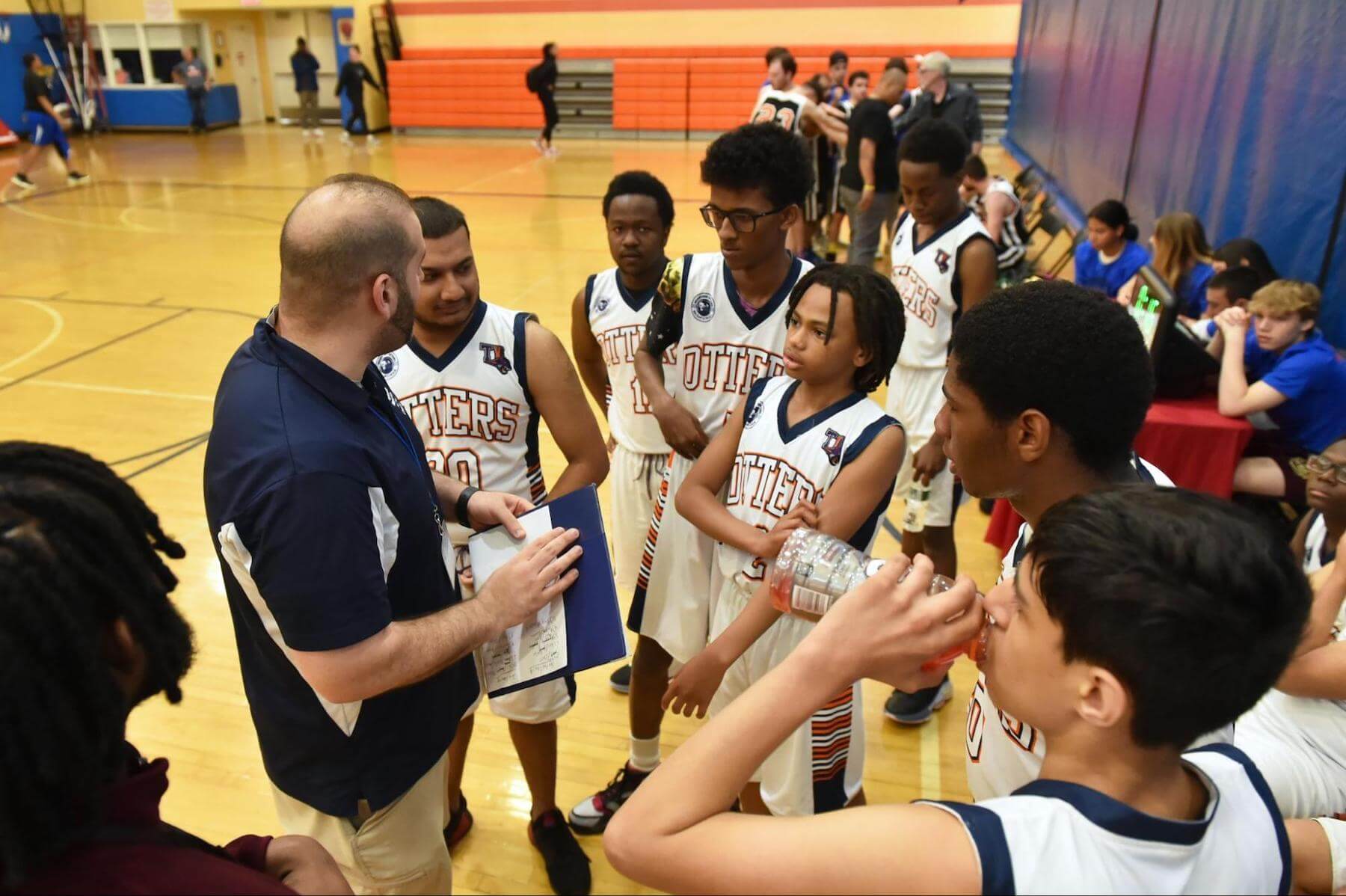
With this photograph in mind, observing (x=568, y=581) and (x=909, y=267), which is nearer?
(x=568, y=581)

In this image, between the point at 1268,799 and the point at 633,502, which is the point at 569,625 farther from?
the point at 633,502

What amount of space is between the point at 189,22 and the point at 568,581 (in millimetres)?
24588

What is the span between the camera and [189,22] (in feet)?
69.8

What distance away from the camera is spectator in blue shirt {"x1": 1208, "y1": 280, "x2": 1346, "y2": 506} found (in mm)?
3846

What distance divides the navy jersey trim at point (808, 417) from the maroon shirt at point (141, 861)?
166 centimetres

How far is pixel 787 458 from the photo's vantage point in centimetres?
239

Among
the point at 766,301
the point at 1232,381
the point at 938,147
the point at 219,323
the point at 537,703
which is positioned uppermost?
the point at 938,147

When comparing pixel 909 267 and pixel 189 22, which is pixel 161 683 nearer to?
pixel 909 267

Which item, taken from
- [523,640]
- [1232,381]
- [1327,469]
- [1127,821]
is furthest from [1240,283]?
[1127,821]

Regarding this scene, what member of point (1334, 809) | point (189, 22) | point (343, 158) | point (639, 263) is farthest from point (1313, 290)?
point (189, 22)

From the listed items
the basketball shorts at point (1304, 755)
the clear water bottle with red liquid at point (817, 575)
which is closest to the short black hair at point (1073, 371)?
the clear water bottle with red liquid at point (817, 575)

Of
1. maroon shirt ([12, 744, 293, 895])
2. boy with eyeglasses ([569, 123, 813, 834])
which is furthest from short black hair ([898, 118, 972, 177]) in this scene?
maroon shirt ([12, 744, 293, 895])

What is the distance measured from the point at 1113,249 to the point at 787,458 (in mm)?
4597

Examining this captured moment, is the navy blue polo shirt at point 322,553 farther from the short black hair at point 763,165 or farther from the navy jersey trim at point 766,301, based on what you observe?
Answer: the short black hair at point 763,165
